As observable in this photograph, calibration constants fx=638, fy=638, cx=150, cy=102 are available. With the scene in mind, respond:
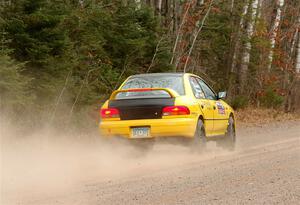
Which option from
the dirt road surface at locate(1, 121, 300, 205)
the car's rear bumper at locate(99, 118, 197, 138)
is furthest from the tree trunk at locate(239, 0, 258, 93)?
the car's rear bumper at locate(99, 118, 197, 138)

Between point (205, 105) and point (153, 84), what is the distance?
1103 millimetres

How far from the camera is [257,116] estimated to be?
26.0m

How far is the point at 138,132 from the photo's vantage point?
451 inches

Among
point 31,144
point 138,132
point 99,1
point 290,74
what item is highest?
point 99,1

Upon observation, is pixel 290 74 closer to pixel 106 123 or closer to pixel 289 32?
pixel 289 32

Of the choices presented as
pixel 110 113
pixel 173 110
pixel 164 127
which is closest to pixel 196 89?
pixel 173 110

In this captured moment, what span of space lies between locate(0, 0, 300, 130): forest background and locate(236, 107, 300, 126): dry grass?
2.03ft

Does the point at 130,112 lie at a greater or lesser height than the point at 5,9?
lesser

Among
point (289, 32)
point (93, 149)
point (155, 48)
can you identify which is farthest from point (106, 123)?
point (289, 32)

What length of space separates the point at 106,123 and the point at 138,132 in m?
0.68

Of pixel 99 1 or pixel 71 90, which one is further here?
pixel 99 1

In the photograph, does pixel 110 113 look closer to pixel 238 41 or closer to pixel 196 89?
pixel 196 89

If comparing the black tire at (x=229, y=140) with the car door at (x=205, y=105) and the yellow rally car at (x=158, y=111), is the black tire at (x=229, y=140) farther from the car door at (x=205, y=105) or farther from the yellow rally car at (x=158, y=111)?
the yellow rally car at (x=158, y=111)

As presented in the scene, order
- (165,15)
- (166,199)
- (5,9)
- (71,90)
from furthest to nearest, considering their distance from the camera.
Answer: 1. (165,15)
2. (71,90)
3. (5,9)
4. (166,199)
